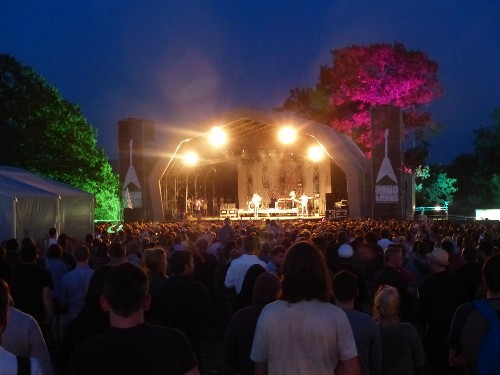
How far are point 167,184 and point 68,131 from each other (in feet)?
21.4

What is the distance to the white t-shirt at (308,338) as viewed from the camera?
335 cm

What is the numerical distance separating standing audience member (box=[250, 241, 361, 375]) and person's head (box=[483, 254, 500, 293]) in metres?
1.07

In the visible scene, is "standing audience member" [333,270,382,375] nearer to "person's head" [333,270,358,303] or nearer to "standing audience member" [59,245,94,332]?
"person's head" [333,270,358,303]

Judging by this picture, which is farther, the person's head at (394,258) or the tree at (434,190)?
the tree at (434,190)

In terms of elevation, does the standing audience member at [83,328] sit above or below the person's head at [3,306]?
below

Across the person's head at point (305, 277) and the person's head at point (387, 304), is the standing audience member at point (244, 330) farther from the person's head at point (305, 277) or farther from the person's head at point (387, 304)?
the person's head at point (305, 277)

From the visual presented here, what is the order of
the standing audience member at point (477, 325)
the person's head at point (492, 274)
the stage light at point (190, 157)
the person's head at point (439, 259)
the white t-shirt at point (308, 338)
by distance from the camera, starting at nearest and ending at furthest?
the white t-shirt at point (308, 338)
the standing audience member at point (477, 325)
the person's head at point (492, 274)
the person's head at point (439, 259)
the stage light at point (190, 157)

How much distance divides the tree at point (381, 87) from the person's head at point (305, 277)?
36943 millimetres

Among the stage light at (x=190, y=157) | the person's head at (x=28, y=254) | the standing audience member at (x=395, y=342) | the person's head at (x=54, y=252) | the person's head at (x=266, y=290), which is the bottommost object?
the standing audience member at (x=395, y=342)

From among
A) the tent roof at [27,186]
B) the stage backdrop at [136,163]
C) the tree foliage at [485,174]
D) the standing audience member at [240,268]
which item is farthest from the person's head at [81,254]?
the tree foliage at [485,174]

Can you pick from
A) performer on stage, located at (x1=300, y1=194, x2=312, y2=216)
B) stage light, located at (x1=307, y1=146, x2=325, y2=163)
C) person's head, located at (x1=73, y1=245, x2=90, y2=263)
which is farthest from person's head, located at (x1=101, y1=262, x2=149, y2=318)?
stage light, located at (x1=307, y1=146, x2=325, y2=163)

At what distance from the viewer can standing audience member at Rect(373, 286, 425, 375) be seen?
4367mm

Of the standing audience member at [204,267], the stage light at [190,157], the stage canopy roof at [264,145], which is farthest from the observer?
the stage light at [190,157]

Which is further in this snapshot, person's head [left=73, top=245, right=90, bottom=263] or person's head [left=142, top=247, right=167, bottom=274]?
person's head [left=73, top=245, right=90, bottom=263]
